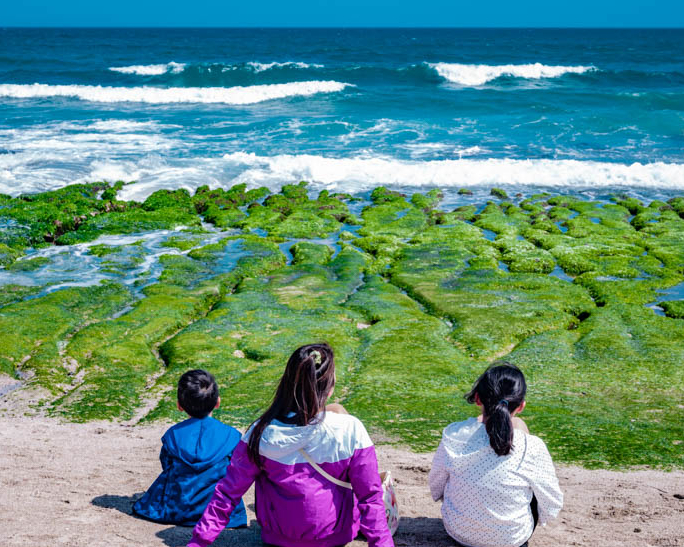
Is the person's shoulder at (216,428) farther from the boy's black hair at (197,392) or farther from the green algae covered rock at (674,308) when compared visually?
the green algae covered rock at (674,308)

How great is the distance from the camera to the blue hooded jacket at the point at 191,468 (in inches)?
253

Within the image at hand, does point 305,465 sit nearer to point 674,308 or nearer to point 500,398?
point 500,398

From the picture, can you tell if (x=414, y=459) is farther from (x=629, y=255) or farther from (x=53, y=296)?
(x=629, y=255)

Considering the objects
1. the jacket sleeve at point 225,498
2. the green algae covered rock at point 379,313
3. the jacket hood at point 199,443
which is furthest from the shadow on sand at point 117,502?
the green algae covered rock at point 379,313

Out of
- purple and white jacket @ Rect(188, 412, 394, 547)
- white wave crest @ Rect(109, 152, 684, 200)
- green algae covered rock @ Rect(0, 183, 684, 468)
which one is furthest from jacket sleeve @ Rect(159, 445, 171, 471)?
white wave crest @ Rect(109, 152, 684, 200)

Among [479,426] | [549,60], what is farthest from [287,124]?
[549,60]

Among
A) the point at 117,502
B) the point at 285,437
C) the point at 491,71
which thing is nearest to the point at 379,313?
the point at 117,502

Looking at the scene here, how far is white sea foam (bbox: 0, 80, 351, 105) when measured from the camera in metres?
63.0

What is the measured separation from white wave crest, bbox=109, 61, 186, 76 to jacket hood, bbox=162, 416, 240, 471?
7495 centimetres

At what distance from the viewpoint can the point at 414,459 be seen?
9133 millimetres

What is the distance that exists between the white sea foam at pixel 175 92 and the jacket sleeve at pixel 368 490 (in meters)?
60.1

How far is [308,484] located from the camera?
5.18 m

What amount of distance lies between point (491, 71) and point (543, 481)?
250 feet

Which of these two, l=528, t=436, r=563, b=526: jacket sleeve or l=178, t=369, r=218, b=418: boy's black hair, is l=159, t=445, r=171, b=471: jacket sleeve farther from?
l=528, t=436, r=563, b=526: jacket sleeve
